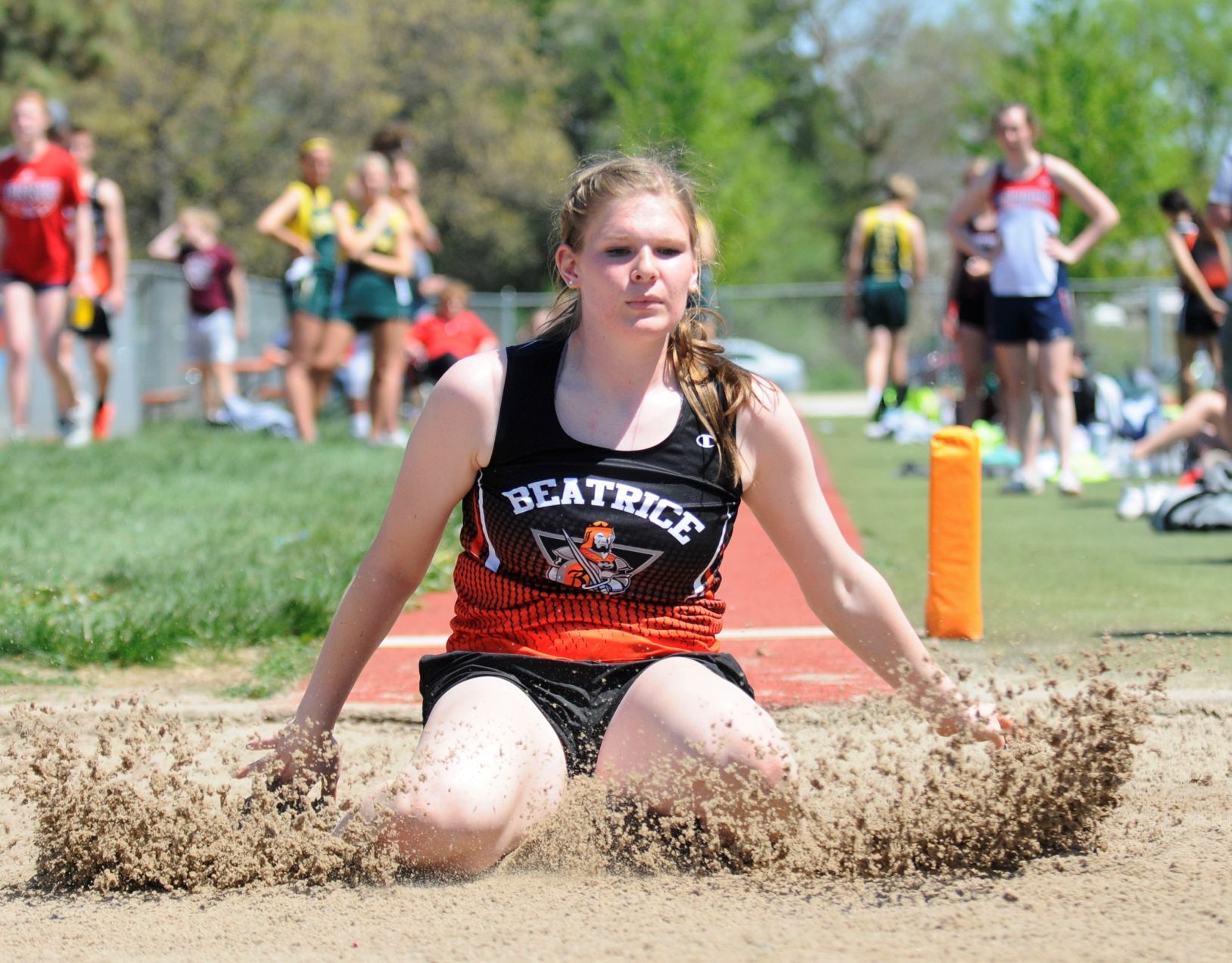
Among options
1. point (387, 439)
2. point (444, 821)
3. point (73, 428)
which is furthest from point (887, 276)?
point (444, 821)

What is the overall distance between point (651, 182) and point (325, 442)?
30.4 ft

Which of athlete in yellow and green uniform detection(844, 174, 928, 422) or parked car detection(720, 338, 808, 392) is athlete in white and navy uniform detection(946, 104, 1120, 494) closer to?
athlete in yellow and green uniform detection(844, 174, 928, 422)

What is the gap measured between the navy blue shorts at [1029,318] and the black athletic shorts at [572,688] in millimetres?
6669

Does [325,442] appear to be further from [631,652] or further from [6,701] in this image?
[631,652]

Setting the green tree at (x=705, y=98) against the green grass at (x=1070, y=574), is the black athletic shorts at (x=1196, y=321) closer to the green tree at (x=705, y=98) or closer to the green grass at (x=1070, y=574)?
the green grass at (x=1070, y=574)

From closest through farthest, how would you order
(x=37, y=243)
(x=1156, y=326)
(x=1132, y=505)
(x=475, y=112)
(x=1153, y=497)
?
(x=1132, y=505), (x=1153, y=497), (x=37, y=243), (x=1156, y=326), (x=475, y=112)

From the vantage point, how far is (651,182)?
3314mm

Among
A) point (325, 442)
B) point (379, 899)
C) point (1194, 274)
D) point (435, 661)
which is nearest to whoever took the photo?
point (379, 899)

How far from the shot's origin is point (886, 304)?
1434 cm

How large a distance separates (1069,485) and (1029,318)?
1.06 m

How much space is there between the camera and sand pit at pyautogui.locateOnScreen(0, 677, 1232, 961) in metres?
2.64

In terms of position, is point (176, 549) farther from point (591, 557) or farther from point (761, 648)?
point (591, 557)

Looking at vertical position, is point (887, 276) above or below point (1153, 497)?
above

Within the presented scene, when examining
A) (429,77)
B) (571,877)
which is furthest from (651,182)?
(429,77)
